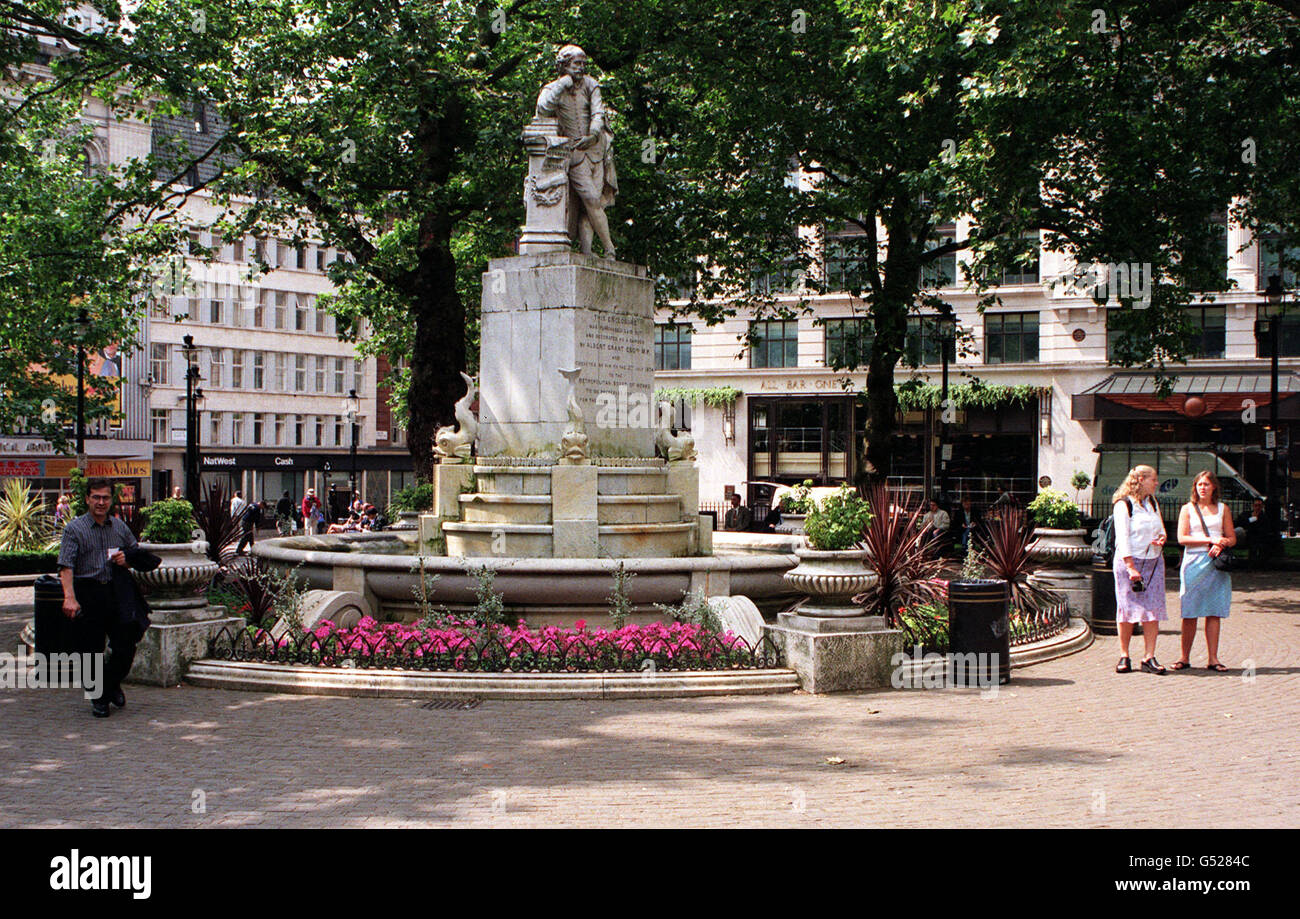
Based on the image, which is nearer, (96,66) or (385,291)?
(96,66)

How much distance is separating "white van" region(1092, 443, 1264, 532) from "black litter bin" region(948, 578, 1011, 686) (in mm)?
22261

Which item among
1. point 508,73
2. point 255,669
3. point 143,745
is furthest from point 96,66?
point 143,745

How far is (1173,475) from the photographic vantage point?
114 feet

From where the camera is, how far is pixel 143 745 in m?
8.95

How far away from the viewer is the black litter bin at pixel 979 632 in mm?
11758

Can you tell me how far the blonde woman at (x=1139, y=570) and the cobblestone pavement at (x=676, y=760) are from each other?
0.70 metres

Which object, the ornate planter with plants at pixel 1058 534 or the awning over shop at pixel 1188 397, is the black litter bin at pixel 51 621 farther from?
the awning over shop at pixel 1188 397

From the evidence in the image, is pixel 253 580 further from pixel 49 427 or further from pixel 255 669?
pixel 49 427

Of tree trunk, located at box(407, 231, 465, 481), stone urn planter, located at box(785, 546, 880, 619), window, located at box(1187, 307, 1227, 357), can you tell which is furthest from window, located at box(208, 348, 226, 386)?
stone urn planter, located at box(785, 546, 880, 619)

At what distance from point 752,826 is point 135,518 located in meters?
11.1

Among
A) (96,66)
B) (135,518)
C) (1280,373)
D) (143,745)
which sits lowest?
(143,745)

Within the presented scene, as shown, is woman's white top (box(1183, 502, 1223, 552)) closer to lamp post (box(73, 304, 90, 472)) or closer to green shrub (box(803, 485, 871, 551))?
green shrub (box(803, 485, 871, 551))

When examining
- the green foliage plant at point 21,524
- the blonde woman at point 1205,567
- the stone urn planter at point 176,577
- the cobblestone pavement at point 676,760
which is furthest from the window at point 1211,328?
the stone urn planter at point 176,577

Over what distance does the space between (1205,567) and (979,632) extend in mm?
2468
